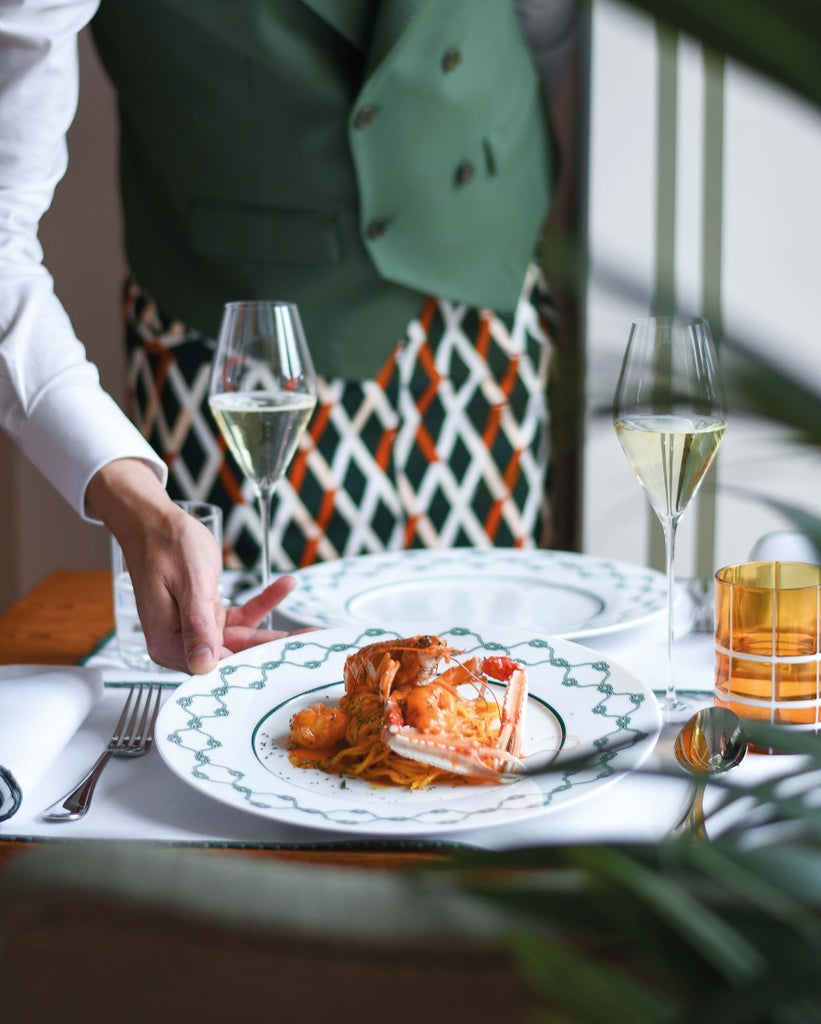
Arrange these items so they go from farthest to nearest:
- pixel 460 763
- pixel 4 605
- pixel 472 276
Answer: pixel 4 605
pixel 472 276
pixel 460 763

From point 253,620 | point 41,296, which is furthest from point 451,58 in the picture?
point 253,620

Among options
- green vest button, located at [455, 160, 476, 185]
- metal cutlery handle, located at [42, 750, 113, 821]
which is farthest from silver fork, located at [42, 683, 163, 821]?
green vest button, located at [455, 160, 476, 185]

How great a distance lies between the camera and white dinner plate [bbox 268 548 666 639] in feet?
3.71

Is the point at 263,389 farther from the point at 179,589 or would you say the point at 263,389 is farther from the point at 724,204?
the point at 724,204

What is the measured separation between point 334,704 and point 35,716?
22 cm

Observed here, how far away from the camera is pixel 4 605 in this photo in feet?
9.47

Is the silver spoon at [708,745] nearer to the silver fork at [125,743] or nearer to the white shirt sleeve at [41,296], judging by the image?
the silver fork at [125,743]

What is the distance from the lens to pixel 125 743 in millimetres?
862

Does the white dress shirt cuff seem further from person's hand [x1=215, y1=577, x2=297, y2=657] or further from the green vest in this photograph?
the green vest

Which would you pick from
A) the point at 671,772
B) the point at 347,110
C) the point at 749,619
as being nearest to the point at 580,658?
the point at 749,619

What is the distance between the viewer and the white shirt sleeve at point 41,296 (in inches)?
47.4

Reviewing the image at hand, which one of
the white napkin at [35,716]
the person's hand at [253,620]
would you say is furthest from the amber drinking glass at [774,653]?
the white napkin at [35,716]

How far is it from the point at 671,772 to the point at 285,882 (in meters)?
0.11

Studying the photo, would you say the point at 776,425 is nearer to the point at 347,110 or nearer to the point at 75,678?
the point at 75,678
